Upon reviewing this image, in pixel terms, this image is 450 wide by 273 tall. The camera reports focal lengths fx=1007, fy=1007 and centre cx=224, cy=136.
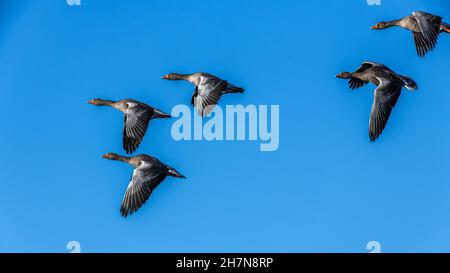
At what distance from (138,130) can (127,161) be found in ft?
2.72

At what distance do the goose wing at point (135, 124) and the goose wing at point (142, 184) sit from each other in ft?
1.49

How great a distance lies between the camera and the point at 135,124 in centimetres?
1616

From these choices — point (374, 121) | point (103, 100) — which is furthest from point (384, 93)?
point (103, 100)

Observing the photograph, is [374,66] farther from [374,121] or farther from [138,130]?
[138,130]

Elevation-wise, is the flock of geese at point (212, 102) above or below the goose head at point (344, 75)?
below

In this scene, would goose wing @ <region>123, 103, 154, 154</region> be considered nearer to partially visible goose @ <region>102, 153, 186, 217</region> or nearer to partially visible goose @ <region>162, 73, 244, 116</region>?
partially visible goose @ <region>102, 153, 186, 217</region>

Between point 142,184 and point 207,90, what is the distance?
181cm

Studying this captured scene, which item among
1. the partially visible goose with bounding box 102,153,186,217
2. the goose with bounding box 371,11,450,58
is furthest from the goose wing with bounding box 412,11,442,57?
the partially visible goose with bounding box 102,153,186,217

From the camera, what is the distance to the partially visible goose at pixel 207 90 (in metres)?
15.8

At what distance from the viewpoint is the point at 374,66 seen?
16.2 m

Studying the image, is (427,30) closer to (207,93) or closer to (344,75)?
(344,75)

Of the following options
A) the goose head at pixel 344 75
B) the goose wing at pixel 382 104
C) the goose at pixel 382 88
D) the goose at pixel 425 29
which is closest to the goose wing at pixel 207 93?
the goose head at pixel 344 75

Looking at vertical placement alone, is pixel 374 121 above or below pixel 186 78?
below

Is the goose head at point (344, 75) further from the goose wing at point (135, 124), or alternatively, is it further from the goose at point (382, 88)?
the goose wing at point (135, 124)
